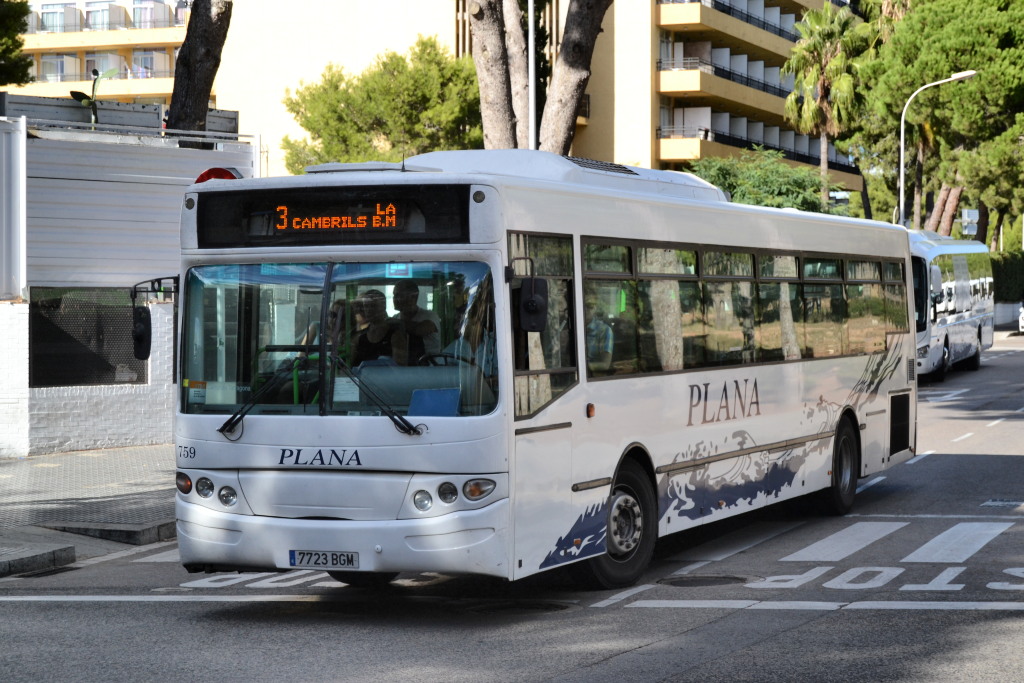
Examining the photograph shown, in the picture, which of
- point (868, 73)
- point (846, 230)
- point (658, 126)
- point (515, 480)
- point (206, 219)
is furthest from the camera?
point (658, 126)

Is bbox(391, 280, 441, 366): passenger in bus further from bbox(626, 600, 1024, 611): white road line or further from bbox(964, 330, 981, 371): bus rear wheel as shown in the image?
bbox(964, 330, 981, 371): bus rear wheel

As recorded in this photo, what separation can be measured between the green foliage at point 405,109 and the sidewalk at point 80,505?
32.3 m

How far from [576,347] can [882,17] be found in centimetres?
4953

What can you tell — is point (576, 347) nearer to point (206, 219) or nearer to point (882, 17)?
point (206, 219)

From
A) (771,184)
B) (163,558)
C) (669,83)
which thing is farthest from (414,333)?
(669,83)

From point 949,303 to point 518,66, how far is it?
18472 millimetres

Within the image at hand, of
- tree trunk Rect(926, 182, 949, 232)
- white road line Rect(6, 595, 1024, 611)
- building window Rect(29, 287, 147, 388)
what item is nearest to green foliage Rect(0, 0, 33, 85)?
building window Rect(29, 287, 147, 388)

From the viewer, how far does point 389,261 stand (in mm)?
8648

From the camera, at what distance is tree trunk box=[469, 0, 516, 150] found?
18844 mm

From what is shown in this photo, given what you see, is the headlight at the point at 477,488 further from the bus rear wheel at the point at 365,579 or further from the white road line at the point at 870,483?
the white road line at the point at 870,483

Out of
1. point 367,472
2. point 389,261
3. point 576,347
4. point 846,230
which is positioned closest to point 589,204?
point 576,347

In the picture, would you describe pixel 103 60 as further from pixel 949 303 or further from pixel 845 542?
pixel 845 542

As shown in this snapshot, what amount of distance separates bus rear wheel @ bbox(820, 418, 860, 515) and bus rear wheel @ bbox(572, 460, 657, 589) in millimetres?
3942

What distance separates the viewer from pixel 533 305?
841 cm
